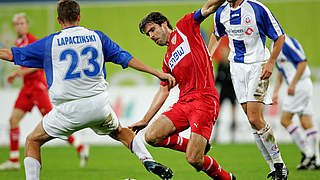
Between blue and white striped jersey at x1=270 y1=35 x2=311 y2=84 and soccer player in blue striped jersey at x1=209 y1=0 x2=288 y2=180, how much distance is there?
1948mm

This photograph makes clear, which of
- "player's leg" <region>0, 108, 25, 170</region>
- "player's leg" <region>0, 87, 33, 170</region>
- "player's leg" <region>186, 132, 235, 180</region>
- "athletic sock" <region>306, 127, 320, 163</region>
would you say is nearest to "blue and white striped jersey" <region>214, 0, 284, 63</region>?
Result: "player's leg" <region>186, 132, 235, 180</region>

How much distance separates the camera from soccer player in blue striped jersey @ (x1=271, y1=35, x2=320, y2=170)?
7965 millimetres

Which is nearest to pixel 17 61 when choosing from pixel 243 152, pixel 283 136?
pixel 243 152

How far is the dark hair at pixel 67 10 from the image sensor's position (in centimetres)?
497

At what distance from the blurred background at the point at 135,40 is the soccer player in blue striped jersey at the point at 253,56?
660cm

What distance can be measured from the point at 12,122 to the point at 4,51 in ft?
12.6

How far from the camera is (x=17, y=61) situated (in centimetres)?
497

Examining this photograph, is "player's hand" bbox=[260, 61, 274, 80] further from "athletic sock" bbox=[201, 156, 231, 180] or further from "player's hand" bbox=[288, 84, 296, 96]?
"player's hand" bbox=[288, 84, 296, 96]

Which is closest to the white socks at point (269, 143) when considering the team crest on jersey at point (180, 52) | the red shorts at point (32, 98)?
the team crest on jersey at point (180, 52)

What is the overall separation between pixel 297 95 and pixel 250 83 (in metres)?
Result: 2.54

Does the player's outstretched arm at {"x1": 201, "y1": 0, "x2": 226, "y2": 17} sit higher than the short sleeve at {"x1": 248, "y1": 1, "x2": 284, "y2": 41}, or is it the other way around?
the player's outstretched arm at {"x1": 201, "y1": 0, "x2": 226, "y2": 17}

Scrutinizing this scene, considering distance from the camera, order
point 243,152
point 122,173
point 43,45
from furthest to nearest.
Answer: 1. point 243,152
2. point 122,173
3. point 43,45

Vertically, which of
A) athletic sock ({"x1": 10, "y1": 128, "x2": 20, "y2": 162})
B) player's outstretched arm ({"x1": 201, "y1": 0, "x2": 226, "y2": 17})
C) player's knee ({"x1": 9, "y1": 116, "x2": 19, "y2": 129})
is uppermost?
player's outstretched arm ({"x1": 201, "y1": 0, "x2": 226, "y2": 17})

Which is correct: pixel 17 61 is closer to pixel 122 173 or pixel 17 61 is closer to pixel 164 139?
pixel 164 139
